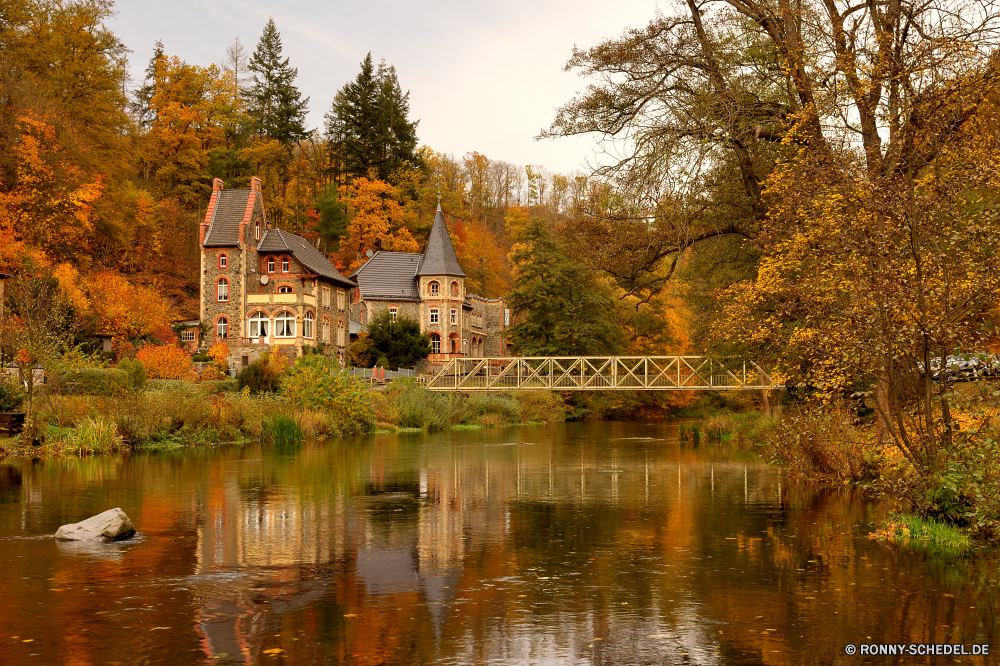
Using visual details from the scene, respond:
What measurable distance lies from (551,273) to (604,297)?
13.6 ft

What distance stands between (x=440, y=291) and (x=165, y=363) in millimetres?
32537

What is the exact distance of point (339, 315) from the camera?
6600 cm

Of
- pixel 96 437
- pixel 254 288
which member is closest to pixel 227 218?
pixel 254 288

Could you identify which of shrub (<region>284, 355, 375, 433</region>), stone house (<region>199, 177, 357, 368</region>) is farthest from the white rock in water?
stone house (<region>199, 177, 357, 368</region>)

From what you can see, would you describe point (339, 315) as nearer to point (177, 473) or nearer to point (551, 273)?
point (551, 273)

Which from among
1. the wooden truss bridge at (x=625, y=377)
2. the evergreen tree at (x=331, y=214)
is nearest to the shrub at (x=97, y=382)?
the wooden truss bridge at (x=625, y=377)

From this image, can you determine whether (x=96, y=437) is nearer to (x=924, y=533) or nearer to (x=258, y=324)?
(x=924, y=533)

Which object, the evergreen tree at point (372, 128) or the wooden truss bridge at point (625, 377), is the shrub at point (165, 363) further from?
the evergreen tree at point (372, 128)

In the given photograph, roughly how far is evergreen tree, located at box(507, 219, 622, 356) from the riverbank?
12.3 m

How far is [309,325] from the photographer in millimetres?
61281

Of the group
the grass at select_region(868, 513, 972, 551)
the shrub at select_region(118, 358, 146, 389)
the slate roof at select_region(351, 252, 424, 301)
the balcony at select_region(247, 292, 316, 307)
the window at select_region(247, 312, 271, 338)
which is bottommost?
the grass at select_region(868, 513, 972, 551)

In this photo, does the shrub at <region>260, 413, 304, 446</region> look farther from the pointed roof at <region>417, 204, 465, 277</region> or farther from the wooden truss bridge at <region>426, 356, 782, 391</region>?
the pointed roof at <region>417, 204, 465, 277</region>

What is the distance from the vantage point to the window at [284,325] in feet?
199

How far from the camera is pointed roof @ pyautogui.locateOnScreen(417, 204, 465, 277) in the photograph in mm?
72500
